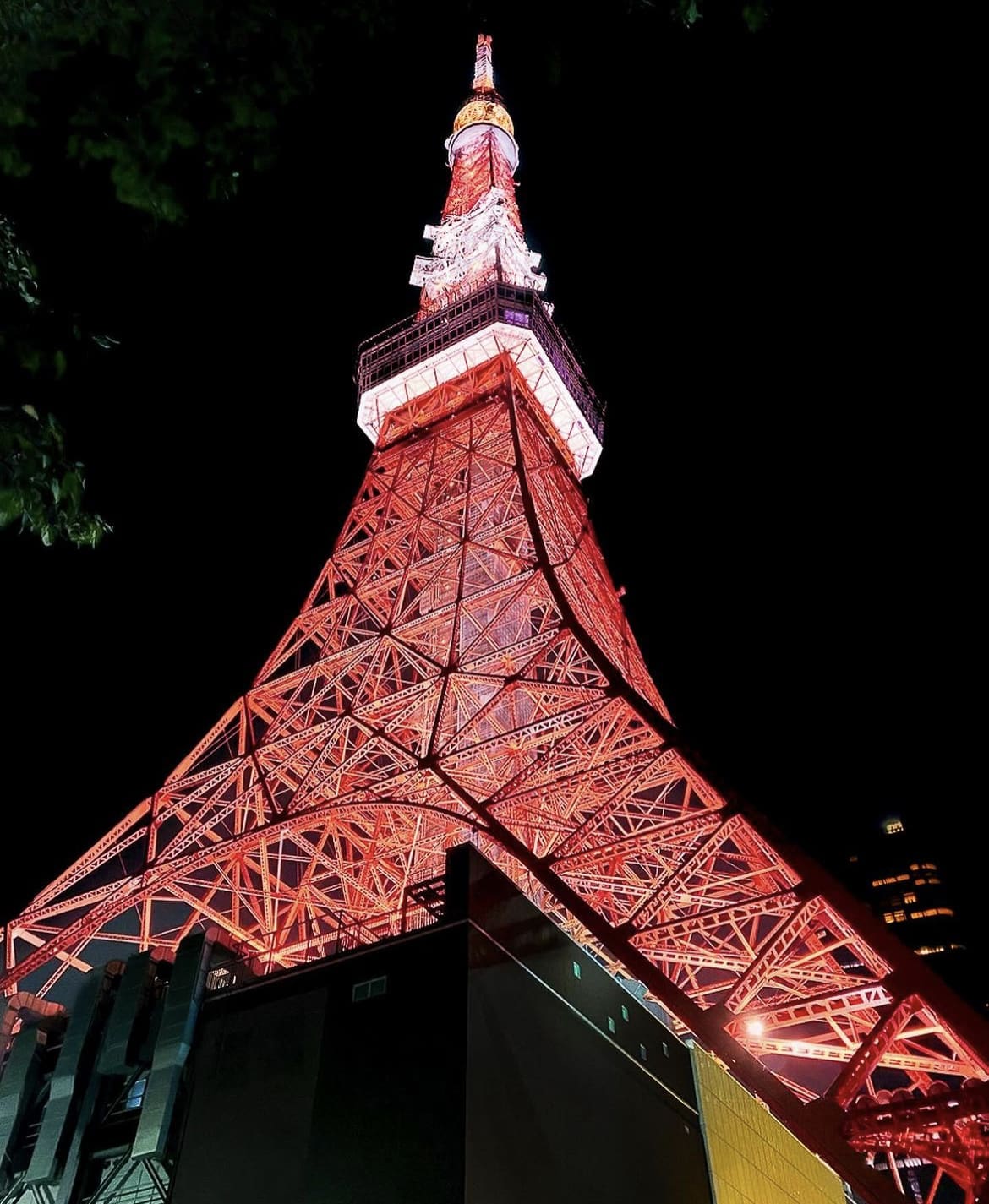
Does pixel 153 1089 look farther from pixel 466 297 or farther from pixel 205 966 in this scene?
pixel 466 297

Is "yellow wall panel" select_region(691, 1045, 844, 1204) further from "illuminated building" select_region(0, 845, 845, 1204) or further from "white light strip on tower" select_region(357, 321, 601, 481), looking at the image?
"white light strip on tower" select_region(357, 321, 601, 481)

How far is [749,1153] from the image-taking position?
1077 cm

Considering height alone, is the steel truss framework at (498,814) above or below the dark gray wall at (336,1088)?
above

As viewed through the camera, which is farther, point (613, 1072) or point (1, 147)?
point (613, 1072)

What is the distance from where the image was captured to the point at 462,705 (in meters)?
16.5

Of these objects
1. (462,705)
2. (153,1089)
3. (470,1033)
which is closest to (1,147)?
(470,1033)

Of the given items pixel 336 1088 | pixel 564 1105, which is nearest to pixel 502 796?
pixel 564 1105

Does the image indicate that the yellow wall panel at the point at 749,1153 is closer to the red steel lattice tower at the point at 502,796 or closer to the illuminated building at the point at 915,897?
the red steel lattice tower at the point at 502,796

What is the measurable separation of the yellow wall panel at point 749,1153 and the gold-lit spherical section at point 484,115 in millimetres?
27128

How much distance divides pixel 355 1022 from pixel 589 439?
18.1m

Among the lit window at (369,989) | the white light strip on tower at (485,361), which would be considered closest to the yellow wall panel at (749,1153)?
the lit window at (369,989)

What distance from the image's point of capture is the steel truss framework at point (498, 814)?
10133mm

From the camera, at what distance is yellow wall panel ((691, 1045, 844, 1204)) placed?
10.4m

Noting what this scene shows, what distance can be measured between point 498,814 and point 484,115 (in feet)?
78.2
